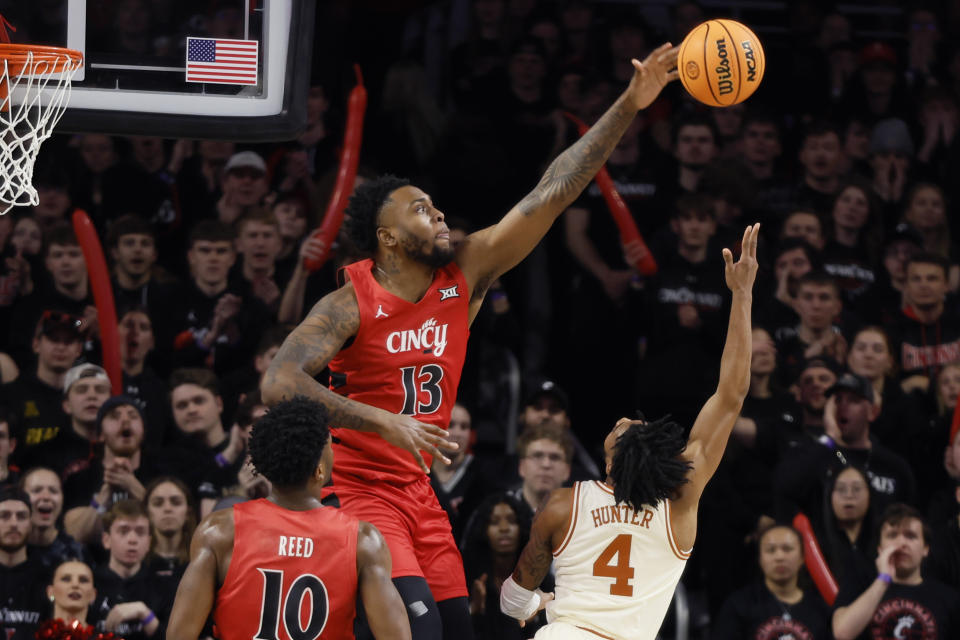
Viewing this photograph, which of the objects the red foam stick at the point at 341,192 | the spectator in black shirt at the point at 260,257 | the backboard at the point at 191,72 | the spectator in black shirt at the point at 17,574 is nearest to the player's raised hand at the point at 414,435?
the backboard at the point at 191,72

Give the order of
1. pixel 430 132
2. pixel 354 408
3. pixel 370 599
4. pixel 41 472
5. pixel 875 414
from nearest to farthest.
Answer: pixel 370 599, pixel 354 408, pixel 41 472, pixel 875 414, pixel 430 132

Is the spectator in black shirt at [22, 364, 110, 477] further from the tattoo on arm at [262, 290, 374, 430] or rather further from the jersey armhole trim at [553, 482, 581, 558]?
the jersey armhole trim at [553, 482, 581, 558]

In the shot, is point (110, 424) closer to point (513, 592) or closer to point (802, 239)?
point (513, 592)

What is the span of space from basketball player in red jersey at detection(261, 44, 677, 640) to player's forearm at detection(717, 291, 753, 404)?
76cm

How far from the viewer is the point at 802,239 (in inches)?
390

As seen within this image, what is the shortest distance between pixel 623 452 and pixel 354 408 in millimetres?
939

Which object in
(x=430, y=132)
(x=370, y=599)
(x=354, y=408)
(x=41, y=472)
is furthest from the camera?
(x=430, y=132)

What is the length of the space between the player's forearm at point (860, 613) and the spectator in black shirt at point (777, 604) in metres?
0.12

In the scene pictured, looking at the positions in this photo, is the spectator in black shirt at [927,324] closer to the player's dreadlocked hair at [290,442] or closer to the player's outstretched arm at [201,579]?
the player's dreadlocked hair at [290,442]

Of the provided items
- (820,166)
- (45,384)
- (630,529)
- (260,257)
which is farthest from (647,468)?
(820,166)

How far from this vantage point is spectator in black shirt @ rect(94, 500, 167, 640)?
7.57 meters

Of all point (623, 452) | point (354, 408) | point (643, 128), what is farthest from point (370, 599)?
point (643, 128)

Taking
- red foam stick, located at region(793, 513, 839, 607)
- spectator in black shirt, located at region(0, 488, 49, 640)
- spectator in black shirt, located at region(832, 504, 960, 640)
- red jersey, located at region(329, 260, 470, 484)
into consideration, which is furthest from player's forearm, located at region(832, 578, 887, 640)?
spectator in black shirt, located at region(0, 488, 49, 640)

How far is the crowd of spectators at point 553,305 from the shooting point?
805 centimetres
